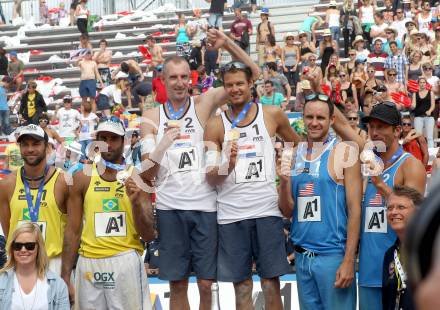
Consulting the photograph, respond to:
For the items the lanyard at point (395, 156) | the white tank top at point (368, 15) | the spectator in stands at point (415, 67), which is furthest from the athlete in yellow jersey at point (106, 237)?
the white tank top at point (368, 15)

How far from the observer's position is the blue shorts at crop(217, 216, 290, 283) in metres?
5.96

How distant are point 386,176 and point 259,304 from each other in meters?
2.32

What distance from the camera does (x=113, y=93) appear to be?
20.5 meters

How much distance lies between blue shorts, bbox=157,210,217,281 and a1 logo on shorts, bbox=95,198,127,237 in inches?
12.6

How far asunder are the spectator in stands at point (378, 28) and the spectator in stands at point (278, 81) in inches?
→ 115

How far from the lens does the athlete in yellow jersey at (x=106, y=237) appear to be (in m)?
6.22

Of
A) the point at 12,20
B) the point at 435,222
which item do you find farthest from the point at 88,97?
the point at 435,222

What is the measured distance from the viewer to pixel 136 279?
629 centimetres

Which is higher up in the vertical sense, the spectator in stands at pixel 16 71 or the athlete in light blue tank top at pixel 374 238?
the spectator in stands at pixel 16 71

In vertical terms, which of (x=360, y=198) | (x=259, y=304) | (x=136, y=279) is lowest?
(x=259, y=304)

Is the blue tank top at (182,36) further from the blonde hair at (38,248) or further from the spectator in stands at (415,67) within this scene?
the blonde hair at (38,248)

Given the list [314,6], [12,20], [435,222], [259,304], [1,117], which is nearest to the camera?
[435,222]

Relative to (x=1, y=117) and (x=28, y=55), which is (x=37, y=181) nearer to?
(x=1, y=117)

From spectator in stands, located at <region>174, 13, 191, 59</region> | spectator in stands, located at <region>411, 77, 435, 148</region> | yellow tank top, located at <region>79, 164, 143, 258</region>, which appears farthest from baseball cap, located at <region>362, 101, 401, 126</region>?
spectator in stands, located at <region>174, 13, 191, 59</region>
